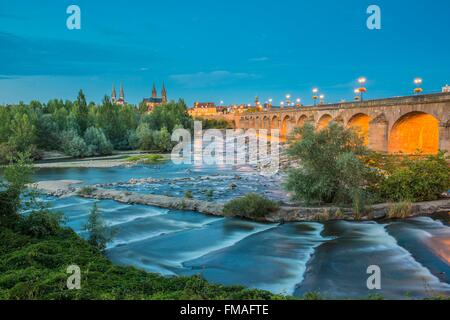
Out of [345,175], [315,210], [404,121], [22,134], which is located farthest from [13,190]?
[22,134]

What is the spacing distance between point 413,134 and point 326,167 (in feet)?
90.6

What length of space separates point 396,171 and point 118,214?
1834 cm

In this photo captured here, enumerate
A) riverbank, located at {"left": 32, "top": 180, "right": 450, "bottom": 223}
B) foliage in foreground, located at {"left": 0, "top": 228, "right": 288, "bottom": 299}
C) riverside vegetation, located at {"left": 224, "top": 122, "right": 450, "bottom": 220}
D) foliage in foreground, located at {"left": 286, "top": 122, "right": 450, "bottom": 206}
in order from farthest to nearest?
foliage in foreground, located at {"left": 286, "top": 122, "right": 450, "bottom": 206} → riverside vegetation, located at {"left": 224, "top": 122, "right": 450, "bottom": 220} → riverbank, located at {"left": 32, "top": 180, "right": 450, "bottom": 223} → foliage in foreground, located at {"left": 0, "top": 228, "right": 288, "bottom": 299}

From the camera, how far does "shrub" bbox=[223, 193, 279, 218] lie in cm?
2414

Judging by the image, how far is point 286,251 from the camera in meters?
18.5

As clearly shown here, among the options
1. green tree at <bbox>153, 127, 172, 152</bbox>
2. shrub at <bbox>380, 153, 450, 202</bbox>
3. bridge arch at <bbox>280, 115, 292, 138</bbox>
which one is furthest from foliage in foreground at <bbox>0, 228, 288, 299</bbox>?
bridge arch at <bbox>280, 115, 292, 138</bbox>

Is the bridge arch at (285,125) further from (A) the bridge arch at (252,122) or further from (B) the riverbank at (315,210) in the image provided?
(B) the riverbank at (315,210)

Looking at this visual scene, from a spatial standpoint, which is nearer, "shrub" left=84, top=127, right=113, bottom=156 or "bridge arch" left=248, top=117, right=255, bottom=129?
"shrub" left=84, top=127, right=113, bottom=156

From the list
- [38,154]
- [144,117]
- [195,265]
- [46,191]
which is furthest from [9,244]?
[144,117]

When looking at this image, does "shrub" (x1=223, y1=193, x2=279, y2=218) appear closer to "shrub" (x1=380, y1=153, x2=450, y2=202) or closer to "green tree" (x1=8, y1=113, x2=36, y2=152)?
"shrub" (x1=380, y1=153, x2=450, y2=202)

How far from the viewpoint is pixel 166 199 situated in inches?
1150

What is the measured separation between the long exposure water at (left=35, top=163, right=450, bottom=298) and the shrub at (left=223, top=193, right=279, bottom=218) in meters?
0.80
